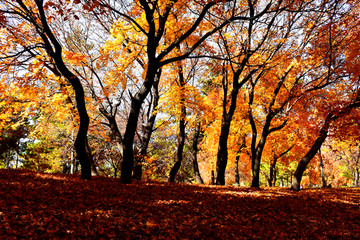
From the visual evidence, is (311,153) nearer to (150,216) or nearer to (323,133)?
(323,133)

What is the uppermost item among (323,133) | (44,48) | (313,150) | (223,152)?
(44,48)

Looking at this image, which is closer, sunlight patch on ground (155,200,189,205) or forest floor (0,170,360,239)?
forest floor (0,170,360,239)

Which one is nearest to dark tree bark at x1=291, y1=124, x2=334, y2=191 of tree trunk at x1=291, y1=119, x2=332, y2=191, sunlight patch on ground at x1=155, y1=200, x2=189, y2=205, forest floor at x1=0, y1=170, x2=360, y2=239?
tree trunk at x1=291, y1=119, x2=332, y2=191

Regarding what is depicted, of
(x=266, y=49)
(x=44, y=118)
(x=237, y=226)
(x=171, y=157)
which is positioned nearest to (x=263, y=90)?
(x=266, y=49)

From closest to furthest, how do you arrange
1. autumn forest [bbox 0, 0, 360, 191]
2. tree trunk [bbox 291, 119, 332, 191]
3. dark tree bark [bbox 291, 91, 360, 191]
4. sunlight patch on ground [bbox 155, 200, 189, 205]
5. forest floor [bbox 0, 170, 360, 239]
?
forest floor [bbox 0, 170, 360, 239]
sunlight patch on ground [bbox 155, 200, 189, 205]
autumn forest [bbox 0, 0, 360, 191]
dark tree bark [bbox 291, 91, 360, 191]
tree trunk [bbox 291, 119, 332, 191]

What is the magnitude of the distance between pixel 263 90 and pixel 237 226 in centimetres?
1443

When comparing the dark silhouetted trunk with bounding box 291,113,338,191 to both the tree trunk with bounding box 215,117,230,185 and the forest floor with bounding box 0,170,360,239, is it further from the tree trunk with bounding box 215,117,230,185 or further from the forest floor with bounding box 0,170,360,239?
the forest floor with bounding box 0,170,360,239

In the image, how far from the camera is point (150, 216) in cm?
487

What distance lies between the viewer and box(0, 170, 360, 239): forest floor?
377cm

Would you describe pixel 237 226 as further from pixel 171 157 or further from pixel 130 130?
pixel 171 157

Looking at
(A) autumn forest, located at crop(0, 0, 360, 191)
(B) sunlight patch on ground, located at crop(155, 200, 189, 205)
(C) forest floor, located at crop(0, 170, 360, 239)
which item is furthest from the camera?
(A) autumn forest, located at crop(0, 0, 360, 191)

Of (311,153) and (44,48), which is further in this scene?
(311,153)

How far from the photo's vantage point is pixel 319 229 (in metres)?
5.19

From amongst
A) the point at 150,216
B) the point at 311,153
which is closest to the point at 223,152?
the point at 311,153
